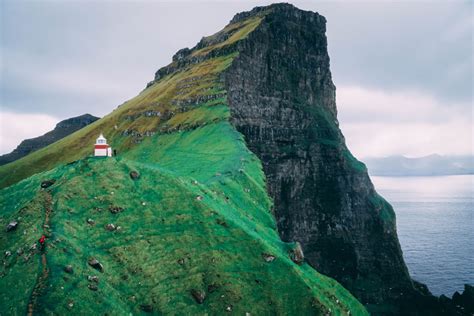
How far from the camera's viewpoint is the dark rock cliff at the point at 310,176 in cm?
11069

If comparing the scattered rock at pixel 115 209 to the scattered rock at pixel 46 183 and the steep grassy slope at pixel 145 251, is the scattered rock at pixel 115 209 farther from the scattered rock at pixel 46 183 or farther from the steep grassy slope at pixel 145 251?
the scattered rock at pixel 46 183

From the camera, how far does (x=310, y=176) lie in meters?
123

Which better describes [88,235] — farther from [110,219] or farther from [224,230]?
[224,230]

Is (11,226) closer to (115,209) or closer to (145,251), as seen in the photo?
(115,209)

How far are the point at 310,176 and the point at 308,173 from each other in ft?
4.37

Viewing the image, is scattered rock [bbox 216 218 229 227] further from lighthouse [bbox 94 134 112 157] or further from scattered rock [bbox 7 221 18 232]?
scattered rock [bbox 7 221 18 232]

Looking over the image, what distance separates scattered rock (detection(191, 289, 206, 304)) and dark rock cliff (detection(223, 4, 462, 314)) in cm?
6883

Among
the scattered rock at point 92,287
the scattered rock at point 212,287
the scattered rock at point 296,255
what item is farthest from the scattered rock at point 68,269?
the scattered rock at point 296,255

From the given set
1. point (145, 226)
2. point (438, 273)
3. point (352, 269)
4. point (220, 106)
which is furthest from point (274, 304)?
point (438, 273)

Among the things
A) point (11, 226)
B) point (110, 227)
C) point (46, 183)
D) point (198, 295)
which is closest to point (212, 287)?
point (198, 295)

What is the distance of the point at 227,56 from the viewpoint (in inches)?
4934

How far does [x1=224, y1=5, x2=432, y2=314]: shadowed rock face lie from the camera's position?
11188cm

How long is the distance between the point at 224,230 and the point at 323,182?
285 ft

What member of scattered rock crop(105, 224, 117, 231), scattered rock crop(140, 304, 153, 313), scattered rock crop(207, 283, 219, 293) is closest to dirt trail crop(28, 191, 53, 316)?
scattered rock crop(105, 224, 117, 231)
